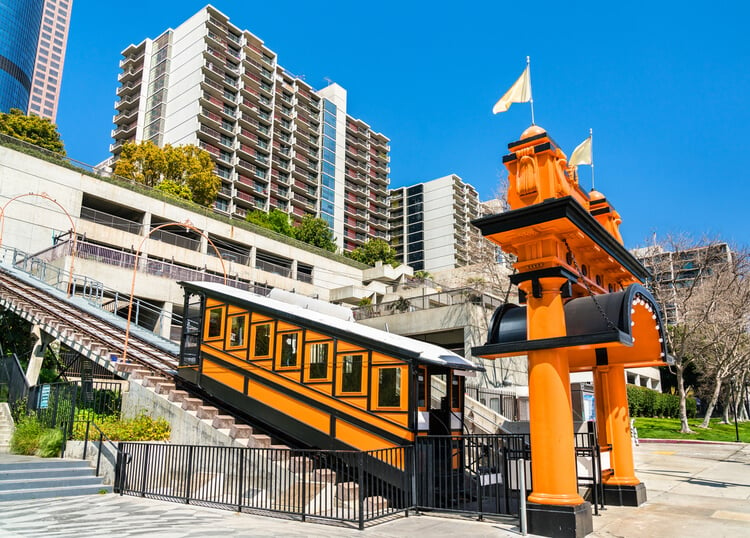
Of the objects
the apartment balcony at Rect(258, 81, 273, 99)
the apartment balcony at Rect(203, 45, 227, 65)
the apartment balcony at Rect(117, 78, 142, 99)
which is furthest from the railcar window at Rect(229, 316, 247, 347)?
the apartment balcony at Rect(117, 78, 142, 99)

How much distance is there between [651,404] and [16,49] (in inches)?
7004

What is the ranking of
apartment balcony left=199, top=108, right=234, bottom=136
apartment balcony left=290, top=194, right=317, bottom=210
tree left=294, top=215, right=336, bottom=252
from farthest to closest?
apartment balcony left=290, top=194, right=317, bottom=210 < apartment balcony left=199, top=108, right=234, bottom=136 < tree left=294, top=215, right=336, bottom=252

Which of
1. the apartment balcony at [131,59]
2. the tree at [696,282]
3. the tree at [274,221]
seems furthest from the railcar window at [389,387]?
the apartment balcony at [131,59]

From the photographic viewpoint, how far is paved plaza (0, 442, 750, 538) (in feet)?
27.5

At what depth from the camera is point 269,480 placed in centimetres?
1136

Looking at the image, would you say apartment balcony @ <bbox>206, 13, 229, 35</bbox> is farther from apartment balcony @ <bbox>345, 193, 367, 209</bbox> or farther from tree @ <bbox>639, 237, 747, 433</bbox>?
tree @ <bbox>639, 237, 747, 433</bbox>

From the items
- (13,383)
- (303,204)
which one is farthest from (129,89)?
(13,383)

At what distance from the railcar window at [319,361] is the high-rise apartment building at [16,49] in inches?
6488

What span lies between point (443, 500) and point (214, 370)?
787cm

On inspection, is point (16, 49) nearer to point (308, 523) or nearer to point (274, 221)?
point (274, 221)

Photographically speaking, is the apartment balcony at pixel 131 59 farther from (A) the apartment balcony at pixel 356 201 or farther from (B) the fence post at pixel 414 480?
(B) the fence post at pixel 414 480

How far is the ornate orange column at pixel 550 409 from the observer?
28.4 feet

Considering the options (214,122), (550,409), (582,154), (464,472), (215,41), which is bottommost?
(464,472)

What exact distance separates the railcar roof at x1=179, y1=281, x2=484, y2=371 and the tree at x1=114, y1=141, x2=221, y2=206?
43.2 meters
